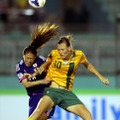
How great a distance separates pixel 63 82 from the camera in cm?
952

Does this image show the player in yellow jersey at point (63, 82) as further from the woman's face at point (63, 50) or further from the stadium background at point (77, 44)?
the stadium background at point (77, 44)

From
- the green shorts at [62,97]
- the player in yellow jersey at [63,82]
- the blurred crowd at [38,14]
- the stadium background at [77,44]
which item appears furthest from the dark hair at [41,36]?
the blurred crowd at [38,14]

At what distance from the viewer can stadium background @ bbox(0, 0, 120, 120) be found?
484 inches

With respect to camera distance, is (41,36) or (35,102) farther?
(35,102)

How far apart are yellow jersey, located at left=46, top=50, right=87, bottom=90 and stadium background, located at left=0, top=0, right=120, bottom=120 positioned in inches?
108

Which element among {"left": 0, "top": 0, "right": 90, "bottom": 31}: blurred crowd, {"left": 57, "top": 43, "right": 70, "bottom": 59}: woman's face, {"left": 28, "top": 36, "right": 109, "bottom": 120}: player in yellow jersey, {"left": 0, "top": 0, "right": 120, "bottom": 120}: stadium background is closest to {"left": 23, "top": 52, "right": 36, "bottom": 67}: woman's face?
{"left": 28, "top": 36, "right": 109, "bottom": 120}: player in yellow jersey

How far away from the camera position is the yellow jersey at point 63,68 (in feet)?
31.1

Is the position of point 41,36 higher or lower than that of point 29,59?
higher

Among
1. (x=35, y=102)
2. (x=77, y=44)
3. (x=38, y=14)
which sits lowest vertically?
(x=35, y=102)

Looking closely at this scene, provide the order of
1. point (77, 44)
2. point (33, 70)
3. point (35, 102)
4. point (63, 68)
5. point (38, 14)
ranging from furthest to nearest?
point (38, 14), point (77, 44), point (35, 102), point (33, 70), point (63, 68)

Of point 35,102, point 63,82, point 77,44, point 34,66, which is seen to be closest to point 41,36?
point 34,66

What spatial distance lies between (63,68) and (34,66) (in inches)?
23.1

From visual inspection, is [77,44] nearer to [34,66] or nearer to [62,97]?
[34,66]

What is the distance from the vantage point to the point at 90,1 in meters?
16.1
